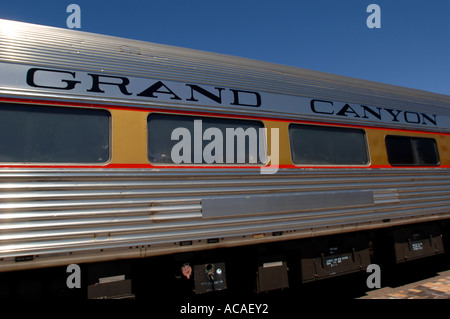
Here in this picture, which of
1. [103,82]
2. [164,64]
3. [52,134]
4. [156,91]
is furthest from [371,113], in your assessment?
[52,134]

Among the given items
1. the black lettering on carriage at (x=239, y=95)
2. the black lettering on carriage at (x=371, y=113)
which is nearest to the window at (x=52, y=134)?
the black lettering on carriage at (x=239, y=95)

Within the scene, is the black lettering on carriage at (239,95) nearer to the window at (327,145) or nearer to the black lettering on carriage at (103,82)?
the window at (327,145)

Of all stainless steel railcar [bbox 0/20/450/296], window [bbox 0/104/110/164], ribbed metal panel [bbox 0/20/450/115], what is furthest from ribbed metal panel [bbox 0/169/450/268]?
ribbed metal panel [bbox 0/20/450/115]

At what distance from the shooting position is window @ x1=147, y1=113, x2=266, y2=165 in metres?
3.31

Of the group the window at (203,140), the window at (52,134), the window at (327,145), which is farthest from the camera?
the window at (327,145)

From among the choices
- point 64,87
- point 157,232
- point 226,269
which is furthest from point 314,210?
point 64,87

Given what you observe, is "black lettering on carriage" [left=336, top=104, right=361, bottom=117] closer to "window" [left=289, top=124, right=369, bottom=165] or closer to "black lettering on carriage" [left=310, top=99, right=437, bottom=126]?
"black lettering on carriage" [left=310, top=99, right=437, bottom=126]

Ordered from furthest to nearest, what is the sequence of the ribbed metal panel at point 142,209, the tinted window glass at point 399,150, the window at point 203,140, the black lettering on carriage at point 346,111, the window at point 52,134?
the tinted window glass at point 399,150 < the black lettering on carriage at point 346,111 < the window at point 203,140 < the window at point 52,134 < the ribbed metal panel at point 142,209

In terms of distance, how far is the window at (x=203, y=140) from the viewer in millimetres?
3312

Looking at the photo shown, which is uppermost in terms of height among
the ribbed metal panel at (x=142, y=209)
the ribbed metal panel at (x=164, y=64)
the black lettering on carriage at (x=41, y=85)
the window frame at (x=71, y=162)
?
Answer: the ribbed metal panel at (x=164, y=64)

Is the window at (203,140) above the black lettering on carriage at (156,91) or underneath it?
underneath

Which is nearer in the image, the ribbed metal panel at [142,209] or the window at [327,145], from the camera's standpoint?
the ribbed metal panel at [142,209]

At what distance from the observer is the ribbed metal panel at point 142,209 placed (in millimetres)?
2652

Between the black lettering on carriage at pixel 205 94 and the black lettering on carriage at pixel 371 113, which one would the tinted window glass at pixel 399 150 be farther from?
the black lettering on carriage at pixel 205 94
